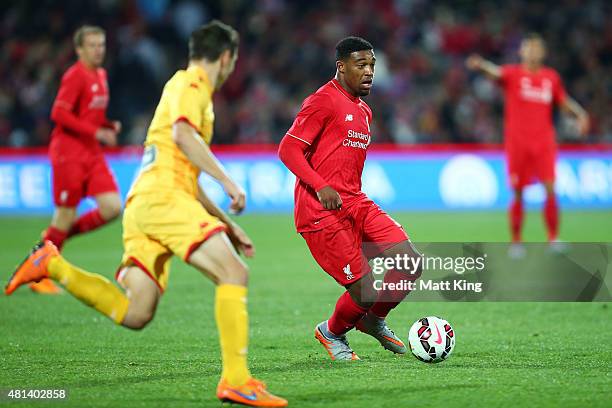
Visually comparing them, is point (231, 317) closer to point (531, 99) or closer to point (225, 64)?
point (225, 64)

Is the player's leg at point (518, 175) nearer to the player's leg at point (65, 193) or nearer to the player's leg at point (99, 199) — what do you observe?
the player's leg at point (99, 199)

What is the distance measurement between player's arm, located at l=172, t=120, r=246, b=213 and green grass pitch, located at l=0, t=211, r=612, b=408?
1093 millimetres

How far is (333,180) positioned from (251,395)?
1.97m

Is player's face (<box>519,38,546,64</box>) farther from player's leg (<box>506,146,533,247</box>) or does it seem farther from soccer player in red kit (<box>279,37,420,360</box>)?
soccer player in red kit (<box>279,37,420,360</box>)

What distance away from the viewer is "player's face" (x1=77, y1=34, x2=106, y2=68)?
9.82m

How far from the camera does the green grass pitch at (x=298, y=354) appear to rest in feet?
17.7

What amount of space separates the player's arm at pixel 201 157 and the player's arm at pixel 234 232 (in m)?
0.28

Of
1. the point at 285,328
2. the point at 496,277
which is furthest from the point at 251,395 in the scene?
the point at 496,277

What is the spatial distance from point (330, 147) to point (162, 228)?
1660 mm

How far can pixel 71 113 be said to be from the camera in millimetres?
9734

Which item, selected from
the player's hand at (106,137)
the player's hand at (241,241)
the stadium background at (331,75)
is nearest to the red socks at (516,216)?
the player's hand at (106,137)

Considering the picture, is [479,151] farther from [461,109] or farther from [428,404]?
[428,404]

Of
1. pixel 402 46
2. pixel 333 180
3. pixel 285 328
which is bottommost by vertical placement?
pixel 285 328

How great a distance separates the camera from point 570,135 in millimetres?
19547
